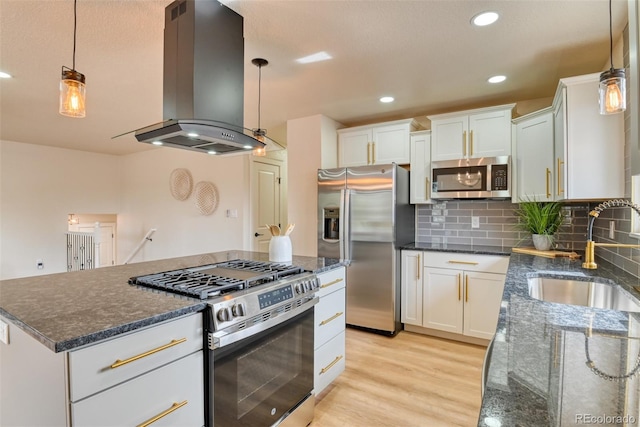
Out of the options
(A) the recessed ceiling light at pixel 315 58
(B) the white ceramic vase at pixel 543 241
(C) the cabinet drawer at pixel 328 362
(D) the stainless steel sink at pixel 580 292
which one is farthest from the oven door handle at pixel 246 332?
(B) the white ceramic vase at pixel 543 241

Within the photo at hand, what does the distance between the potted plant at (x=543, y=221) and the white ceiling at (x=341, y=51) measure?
43.9 inches

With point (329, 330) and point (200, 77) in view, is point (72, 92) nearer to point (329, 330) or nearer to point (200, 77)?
point (200, 77)

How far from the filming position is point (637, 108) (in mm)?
843

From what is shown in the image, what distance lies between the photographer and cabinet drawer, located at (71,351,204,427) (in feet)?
3.27

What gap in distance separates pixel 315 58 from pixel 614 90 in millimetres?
1795

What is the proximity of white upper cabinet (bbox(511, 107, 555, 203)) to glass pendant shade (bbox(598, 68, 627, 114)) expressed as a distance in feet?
5.07

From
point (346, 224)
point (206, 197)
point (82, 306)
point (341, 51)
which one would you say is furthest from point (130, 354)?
point (206, 197)

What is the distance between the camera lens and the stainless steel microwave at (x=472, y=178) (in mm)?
3059

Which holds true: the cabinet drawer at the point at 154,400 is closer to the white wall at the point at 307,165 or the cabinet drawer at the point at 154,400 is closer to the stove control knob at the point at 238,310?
the stove control knob at the point at 238,310

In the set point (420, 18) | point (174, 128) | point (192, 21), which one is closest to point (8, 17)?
point (192, 21)

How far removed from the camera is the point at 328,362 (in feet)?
7.10

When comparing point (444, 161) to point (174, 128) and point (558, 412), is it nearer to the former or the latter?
point (174, 128)

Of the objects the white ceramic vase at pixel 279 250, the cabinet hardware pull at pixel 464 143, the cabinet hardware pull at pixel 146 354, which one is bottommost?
the cabinet hardware pull at pixel 146 354

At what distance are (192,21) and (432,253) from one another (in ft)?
9.04
